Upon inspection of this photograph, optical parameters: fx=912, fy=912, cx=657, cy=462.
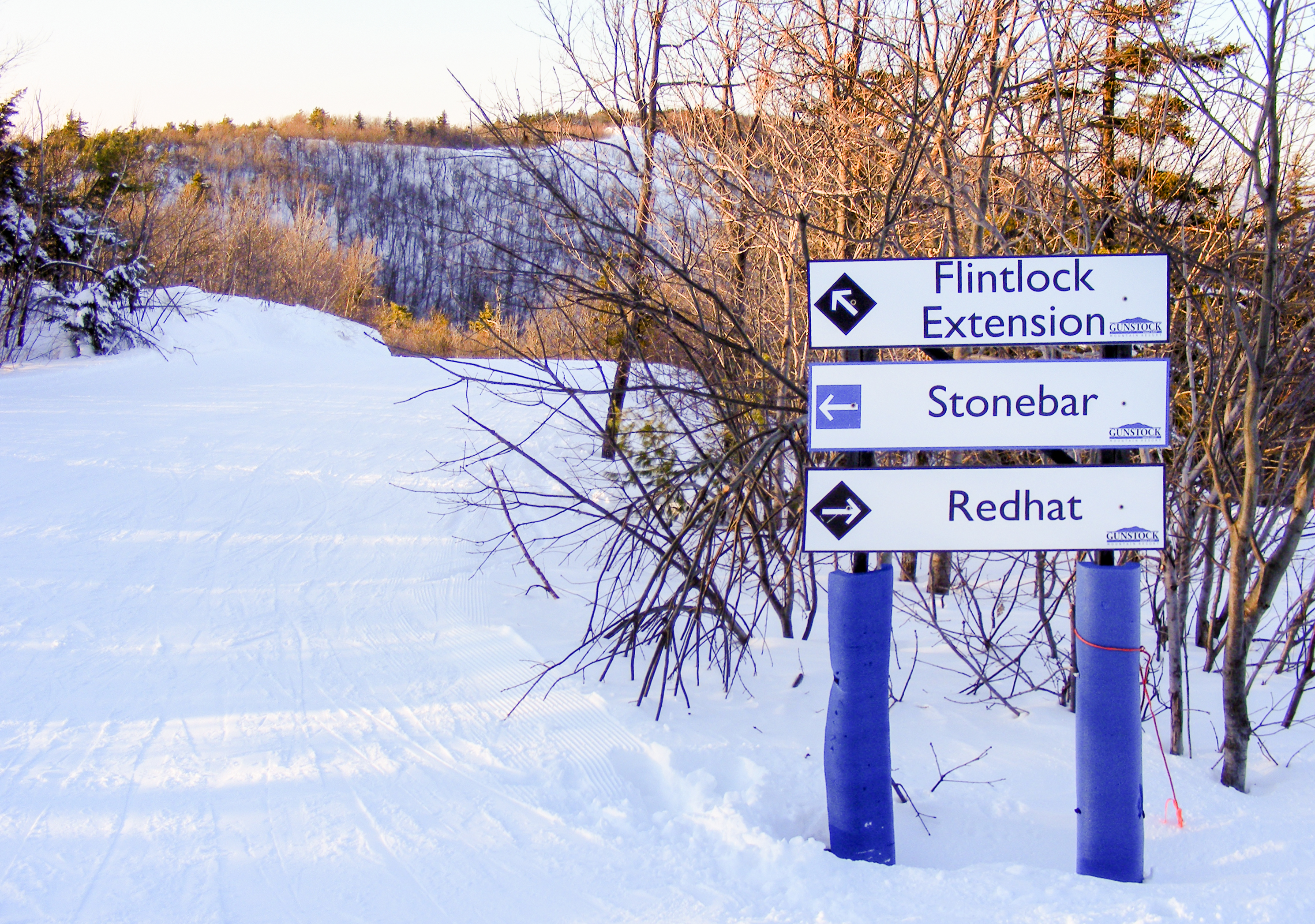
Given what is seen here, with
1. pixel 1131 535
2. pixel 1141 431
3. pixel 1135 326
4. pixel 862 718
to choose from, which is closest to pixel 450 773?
pixel 862 718

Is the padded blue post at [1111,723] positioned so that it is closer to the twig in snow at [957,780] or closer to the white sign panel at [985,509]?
the white sign panel at [985,509]

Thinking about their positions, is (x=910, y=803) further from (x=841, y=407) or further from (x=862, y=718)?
(x=841, y=407)

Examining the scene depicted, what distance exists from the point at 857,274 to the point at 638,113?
402 cm

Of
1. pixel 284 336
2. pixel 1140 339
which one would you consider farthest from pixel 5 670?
pixel 284 336

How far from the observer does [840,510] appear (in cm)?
323

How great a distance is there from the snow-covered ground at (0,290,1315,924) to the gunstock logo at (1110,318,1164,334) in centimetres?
187

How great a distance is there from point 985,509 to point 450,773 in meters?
2.48

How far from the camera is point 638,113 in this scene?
668 cm

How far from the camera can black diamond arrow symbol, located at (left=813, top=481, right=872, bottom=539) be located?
322cm

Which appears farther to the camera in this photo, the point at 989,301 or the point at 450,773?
the point at 450,773

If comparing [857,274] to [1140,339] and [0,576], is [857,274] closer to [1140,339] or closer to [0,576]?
[1140,339]

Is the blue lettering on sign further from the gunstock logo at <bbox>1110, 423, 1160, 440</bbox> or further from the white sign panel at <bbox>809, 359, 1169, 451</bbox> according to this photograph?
the gunstock logo at <bbox>1110, 423, 1160, 440</bbox>

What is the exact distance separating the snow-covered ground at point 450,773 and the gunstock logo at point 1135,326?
1866mm

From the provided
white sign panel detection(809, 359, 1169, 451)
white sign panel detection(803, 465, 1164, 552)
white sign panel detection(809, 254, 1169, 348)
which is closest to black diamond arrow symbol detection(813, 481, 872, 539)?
white sign panel detection(803, 465, 1164, 552)
